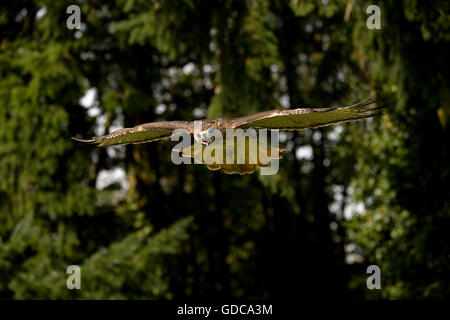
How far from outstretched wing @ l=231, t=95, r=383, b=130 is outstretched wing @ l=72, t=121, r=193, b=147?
0.26 meters

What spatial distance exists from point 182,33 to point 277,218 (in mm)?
7164

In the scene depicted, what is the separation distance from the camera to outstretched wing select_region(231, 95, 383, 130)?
2.16 meters

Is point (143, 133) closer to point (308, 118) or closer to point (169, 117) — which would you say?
point (308, 118)

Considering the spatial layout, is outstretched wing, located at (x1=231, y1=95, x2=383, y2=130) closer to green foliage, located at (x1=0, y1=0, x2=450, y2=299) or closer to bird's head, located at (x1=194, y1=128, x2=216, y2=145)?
bird's head, located at (x1=194, y1=128, x2=216, y2=145)

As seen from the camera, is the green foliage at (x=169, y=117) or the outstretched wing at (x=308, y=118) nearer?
the outstretched wing at (x=308, y=118)

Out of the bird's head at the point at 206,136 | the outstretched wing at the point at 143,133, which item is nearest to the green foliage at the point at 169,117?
the outstretched wing at the point at 143,133

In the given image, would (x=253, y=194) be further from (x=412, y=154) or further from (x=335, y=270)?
(x=412, y=154)

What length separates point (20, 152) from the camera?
620 centimetres

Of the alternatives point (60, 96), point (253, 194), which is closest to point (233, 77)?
point (60, 96)

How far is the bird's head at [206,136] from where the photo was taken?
2.30m

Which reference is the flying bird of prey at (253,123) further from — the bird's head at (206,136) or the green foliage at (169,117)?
the green foliage at (169,117)

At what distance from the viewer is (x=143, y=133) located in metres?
2.55

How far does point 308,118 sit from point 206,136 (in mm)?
521

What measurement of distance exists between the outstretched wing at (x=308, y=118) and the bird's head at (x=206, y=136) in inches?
4.4
